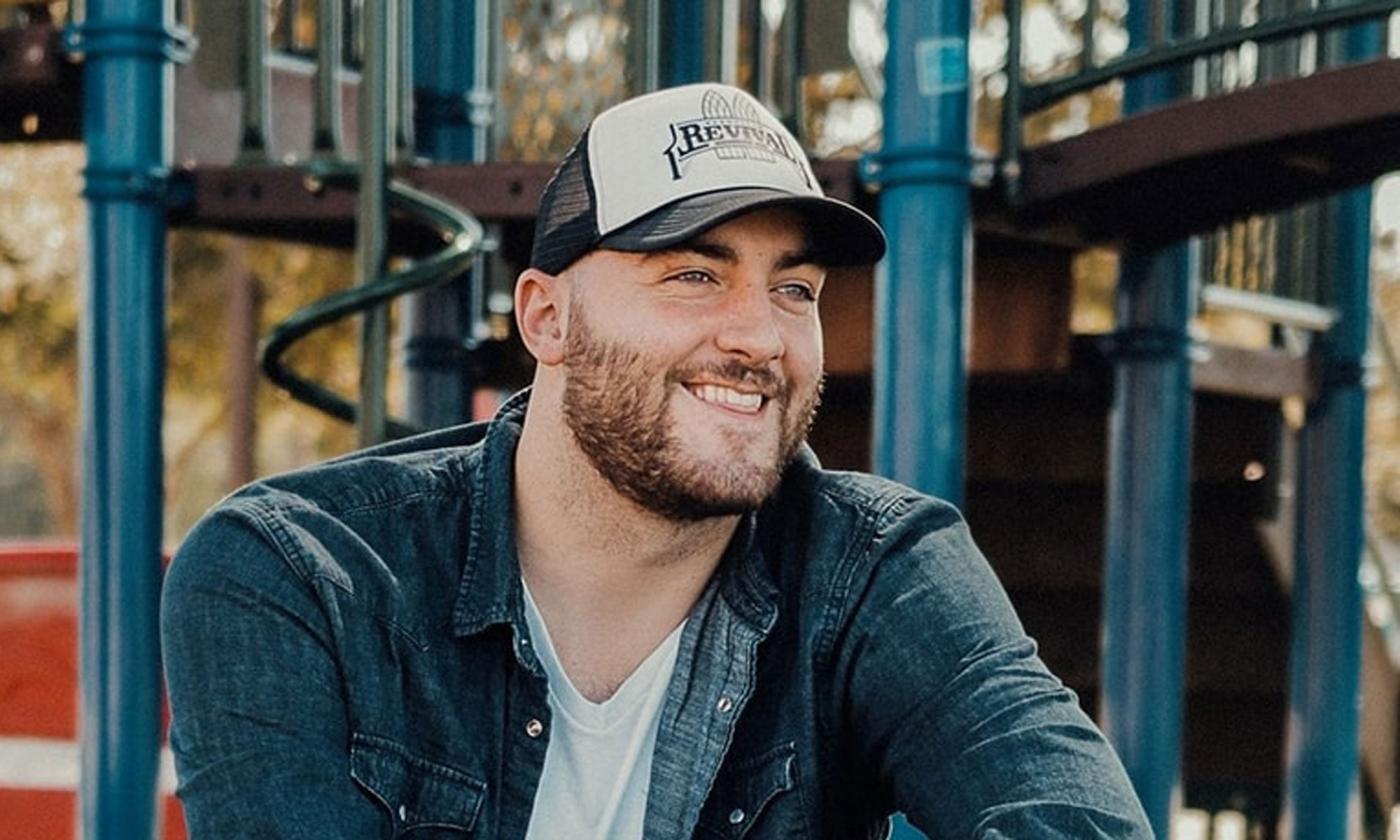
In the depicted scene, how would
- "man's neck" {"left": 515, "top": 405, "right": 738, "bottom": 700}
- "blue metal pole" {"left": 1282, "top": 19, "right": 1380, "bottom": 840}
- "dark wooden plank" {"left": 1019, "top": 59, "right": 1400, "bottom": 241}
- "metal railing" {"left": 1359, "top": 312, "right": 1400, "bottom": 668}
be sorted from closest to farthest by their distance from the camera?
"man's neck" {"left": 515, "top": 405, "right": 738, "bottom": 700} → "dark wooden plank" {"left": 1019, "top": 59, "right": 1400, "bottom": 241} → "blue metal pole" {"left": 1282, "top": 19, "right": 1380, "bottom": 840} → "metal railing" {"left": 1359, "top": 312, "right": 1400, "bottom": 668}

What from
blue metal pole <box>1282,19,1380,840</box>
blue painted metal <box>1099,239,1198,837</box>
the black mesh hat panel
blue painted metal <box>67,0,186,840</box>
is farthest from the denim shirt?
blue metal pole <box>1282,19,1380,840</box>

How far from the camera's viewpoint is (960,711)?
2.38 meters

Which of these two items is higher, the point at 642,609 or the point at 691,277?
the point at 691,277

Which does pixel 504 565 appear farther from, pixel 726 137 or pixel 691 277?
pixel 726 137

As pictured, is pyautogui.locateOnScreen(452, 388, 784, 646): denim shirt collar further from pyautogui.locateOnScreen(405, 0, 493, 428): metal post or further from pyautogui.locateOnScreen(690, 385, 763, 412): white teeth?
pyautogui.locateOnScreen(405, 0, 493, 428): metal post

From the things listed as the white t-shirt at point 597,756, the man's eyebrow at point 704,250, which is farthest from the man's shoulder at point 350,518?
the man's eyebrow at point 704,250

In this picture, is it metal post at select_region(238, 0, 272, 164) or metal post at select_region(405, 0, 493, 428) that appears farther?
metal post at select_region(405, 0, 493, 428)

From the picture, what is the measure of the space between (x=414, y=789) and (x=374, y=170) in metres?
1.84

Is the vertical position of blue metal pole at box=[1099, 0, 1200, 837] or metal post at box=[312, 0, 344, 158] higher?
metal post at box=[312, 0, 344, 158]

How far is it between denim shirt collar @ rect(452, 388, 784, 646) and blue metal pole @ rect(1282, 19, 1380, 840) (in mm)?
3971

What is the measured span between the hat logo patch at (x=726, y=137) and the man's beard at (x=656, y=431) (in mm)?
197

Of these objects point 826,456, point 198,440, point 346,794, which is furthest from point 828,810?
point 198,440

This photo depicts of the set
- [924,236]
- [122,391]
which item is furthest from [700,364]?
[122,391]

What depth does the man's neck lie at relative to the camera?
8.19 ft
